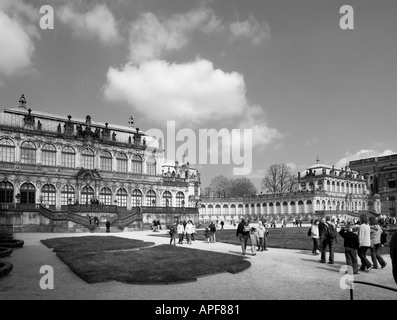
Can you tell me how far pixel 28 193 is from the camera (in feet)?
162

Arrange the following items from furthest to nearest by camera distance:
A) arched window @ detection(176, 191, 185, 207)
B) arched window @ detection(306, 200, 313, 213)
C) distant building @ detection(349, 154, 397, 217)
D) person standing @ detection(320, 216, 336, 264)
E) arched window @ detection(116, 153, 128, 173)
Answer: distant building @ detection(349, 154, 397, 217)
arched window @ detection(306, 200, 313, 213)
arched window @ detection(176, 191, 185, 207)
arched window @ detection(116, 153, 128, 173)
person standing @ detection(320, 216, 336, 264)

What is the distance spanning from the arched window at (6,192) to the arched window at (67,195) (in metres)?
6.68

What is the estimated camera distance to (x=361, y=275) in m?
13.3

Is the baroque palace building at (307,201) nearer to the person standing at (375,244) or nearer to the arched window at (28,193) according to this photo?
the arched window at (28,193)

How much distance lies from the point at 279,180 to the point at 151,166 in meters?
54.0

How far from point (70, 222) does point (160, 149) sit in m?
27.2

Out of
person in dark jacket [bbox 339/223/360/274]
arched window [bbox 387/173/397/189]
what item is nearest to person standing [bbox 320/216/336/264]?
person in dark jacket [bbox 339/223/360/274]

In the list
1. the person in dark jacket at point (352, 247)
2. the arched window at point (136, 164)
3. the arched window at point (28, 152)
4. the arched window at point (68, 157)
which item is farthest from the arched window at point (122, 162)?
the person in dark jacket at point (352, 247)

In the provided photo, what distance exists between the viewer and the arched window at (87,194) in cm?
5394

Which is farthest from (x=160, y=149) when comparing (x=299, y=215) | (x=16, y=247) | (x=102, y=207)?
(x=16, y=247)

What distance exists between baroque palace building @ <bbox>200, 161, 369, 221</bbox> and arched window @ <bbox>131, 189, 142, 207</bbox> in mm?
32367

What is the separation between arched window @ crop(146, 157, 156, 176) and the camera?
62781 mm

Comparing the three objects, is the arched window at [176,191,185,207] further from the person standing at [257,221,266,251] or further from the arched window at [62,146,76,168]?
the person standing at [257,221,266,251]

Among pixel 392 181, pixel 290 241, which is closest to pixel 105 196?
pixel 290 241
